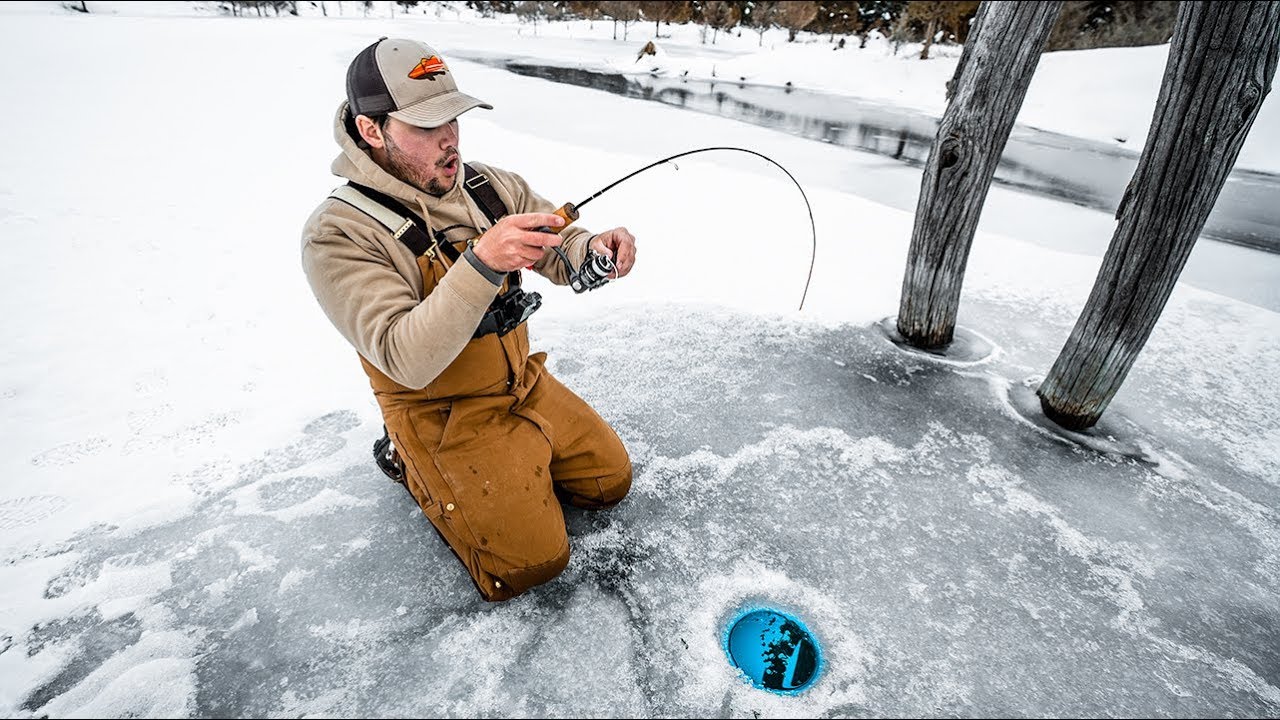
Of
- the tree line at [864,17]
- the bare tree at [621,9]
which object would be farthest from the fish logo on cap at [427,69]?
the bare tree at [621,9]

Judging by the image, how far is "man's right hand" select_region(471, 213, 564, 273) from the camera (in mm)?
1665

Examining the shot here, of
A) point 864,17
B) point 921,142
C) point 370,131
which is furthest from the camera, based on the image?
point 864,17

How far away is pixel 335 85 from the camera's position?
40.0ft

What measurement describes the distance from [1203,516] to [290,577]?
4175 millimetres

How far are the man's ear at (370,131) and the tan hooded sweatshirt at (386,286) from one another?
2.0 inches

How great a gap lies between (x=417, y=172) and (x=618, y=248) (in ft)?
2.78

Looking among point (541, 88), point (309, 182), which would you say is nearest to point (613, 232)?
point (309, 182)

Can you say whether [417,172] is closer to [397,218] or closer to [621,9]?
[397,218]

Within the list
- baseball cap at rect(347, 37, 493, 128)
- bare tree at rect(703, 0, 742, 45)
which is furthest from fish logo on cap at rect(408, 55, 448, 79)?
bare tree at rect(703, 0, 742, 45)

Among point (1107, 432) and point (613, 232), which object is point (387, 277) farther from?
point (1107, 432)

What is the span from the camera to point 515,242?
167 cm

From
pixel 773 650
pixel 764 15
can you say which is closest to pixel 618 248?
pixel 773 650

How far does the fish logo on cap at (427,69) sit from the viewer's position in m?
1.94

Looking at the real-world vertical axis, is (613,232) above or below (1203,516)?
above
